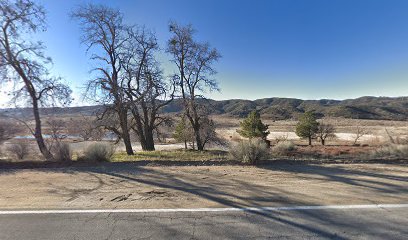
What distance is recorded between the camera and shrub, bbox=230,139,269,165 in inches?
372

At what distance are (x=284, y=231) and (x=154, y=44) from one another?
17.4 meters

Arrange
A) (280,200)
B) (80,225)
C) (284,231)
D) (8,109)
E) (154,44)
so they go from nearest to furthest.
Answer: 1. (284,231)
2. (80,225)
3. (280,200)
4. (8,109)
5. (154,44)

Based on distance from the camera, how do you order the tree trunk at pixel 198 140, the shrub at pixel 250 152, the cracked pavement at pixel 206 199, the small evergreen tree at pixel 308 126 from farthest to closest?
the small evergreen tree at pixel 308 126 → the tree trunk at pixel 198 140 → the shrub at pixel 250 152 → the cracked pavement at pixel 206 199

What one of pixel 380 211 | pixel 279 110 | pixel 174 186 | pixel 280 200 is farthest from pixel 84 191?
pixel 279 110

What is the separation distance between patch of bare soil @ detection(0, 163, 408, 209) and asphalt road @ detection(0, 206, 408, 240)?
47cm

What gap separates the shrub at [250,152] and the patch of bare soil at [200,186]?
95cm

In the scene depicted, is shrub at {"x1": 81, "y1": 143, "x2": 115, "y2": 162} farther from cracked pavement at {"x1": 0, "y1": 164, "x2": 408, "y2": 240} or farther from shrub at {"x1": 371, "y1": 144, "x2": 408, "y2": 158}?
shrub at {"x1": 371, "y1": 144, "x2": 408, "y2": 158}

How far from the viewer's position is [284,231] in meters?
3.75

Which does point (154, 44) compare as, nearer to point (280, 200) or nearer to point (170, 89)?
point (170, 89)

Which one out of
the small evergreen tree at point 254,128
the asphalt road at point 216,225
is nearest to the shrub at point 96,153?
the asphalt road at point 216,225

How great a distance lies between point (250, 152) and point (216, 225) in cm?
584

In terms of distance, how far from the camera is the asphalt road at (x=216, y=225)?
12.1ft

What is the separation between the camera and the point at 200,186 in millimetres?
6152

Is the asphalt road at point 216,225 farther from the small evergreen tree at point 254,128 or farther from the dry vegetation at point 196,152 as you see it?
the small evergreen tree at point 254,128
